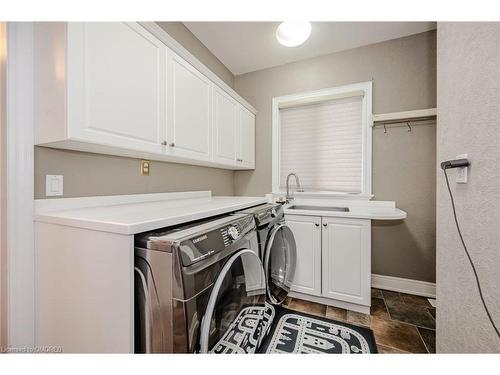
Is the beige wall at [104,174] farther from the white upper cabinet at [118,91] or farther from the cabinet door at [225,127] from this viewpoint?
the cabinet door at [225,127]

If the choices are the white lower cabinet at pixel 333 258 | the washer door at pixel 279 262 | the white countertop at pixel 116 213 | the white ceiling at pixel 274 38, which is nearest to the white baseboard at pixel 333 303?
the white lower cabinet at pixel 333 258

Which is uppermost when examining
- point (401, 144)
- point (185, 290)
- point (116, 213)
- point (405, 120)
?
point (405, 120)

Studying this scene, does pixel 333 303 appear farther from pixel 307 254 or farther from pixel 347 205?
pixel 347 205

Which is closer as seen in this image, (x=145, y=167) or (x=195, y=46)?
(x=145, y=167)

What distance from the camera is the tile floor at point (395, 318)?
1391mm

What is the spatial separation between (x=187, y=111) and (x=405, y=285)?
8.86ft

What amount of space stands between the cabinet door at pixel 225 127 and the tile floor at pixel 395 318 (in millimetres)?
1552

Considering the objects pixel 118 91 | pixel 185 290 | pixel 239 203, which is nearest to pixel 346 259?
pixel 239 203

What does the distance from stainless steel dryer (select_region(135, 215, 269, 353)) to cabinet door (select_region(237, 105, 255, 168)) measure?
5.11ft

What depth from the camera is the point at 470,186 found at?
2.76 feet

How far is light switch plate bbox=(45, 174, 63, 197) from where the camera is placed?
1.03 m

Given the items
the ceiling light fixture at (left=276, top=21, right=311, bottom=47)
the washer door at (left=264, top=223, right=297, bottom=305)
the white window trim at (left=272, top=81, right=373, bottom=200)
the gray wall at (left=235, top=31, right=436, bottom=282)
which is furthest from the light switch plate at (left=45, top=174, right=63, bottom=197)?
the gray wall at (left=235, top=31, right=436, bottom=282)
